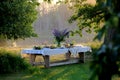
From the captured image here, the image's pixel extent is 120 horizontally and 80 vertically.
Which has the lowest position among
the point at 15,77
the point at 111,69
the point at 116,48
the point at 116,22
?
the point at 15,77

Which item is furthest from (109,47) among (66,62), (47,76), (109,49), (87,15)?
(66,62)

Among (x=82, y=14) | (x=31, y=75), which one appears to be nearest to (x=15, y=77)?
(x=31, y=75)

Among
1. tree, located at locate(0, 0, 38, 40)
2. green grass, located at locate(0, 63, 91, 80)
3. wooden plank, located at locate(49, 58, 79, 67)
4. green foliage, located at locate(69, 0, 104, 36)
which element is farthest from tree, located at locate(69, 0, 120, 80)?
green foliage, located at locate(69, 0, 104, 36)

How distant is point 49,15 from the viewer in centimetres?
2755

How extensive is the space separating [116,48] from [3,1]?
8071 mm

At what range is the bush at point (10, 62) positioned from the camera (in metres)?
8.98

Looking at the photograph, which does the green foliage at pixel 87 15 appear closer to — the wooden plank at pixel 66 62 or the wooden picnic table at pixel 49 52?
the wooden picnic table at pixel 49 52

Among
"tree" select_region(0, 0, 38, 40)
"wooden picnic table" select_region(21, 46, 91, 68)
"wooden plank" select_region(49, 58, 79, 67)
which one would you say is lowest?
"wooden plank" select_region(49, 58, 79, 67)

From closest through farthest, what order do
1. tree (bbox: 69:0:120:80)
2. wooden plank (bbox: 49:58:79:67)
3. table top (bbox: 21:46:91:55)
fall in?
1. tree (bbox: 69:0:120:80)
2. table top (bbox: 21:46:91:55)
3. wooden plank (bbox: 49:58:79:67)

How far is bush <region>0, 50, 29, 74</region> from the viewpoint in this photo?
898cm

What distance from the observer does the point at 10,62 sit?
358 inches

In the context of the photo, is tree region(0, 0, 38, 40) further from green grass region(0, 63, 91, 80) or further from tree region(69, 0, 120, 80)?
tree region(69, 0, 120, 80)

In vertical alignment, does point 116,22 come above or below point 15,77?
above

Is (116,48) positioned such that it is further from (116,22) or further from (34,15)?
(34,15)
